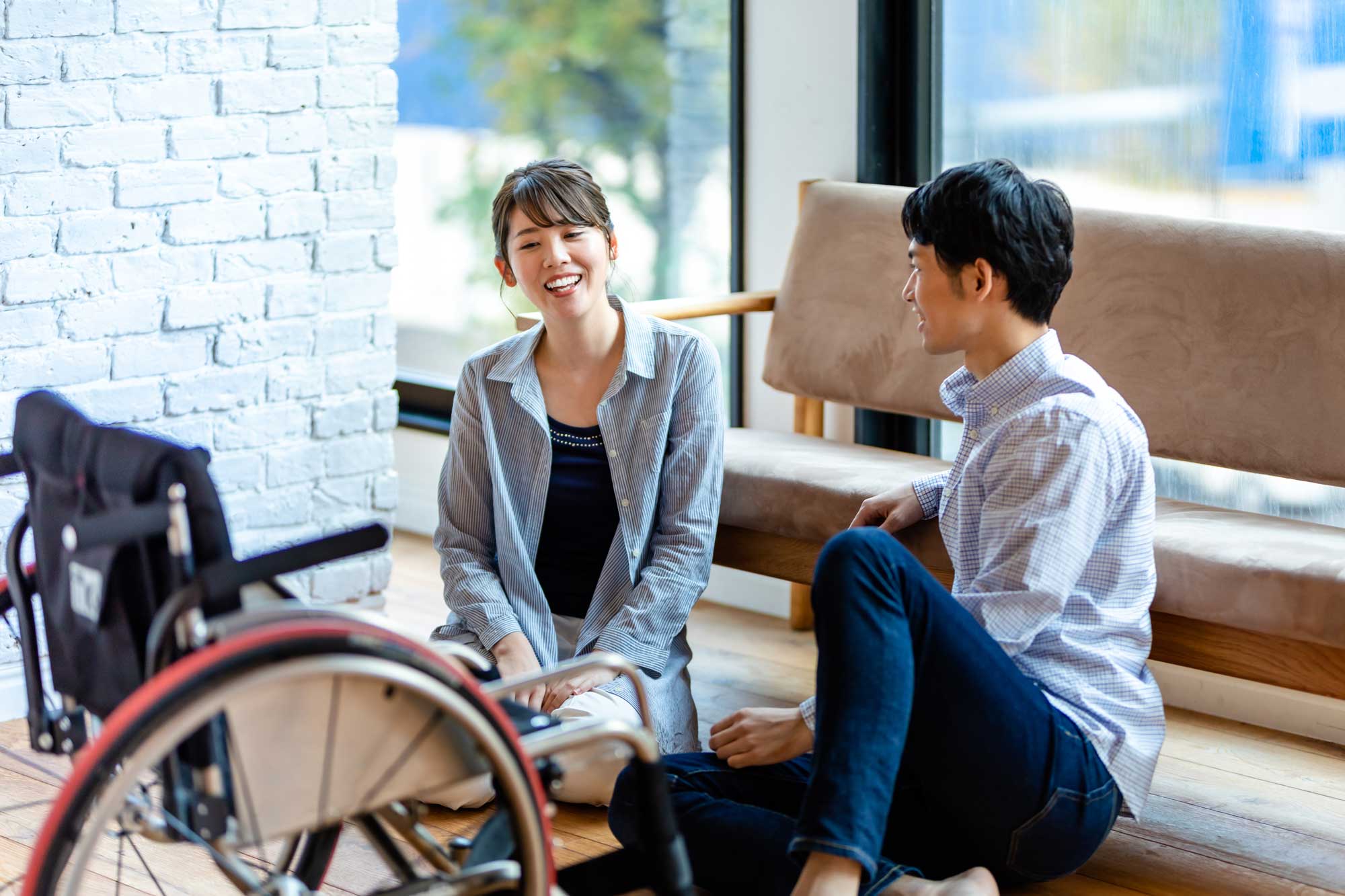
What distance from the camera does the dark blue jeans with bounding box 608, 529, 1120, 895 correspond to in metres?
1.56

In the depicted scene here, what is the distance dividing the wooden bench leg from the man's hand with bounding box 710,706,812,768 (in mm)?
1171

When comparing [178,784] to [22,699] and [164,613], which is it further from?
[22,699]

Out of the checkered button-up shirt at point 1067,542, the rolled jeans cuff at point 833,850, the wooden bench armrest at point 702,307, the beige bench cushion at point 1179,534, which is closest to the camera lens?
the rolled jeans cuff at point 833,850

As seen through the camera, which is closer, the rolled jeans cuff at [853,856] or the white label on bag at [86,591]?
the white label on bag at [86,591]

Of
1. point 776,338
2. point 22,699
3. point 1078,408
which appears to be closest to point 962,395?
point 1078,408

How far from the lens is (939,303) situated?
186 centimetres

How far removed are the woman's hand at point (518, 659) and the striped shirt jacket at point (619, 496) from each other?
18 millimetres

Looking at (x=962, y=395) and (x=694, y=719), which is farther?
(x=694, y=719)

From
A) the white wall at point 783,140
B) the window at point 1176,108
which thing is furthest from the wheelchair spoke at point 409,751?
the white wall at point 783,140

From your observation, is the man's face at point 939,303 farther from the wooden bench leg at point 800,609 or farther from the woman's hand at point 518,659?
the wooden bench leg at point 800,609

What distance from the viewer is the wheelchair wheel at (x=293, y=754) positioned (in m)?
1.14

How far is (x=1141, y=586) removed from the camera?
70.7 inches

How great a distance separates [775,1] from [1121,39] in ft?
2.32

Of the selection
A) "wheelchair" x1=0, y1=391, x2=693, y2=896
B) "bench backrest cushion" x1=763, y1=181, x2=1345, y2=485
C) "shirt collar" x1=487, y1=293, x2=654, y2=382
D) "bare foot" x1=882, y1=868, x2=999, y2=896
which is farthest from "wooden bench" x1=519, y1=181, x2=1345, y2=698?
"wheelchair" x1=0, y1=391, x2=693, y2=896
